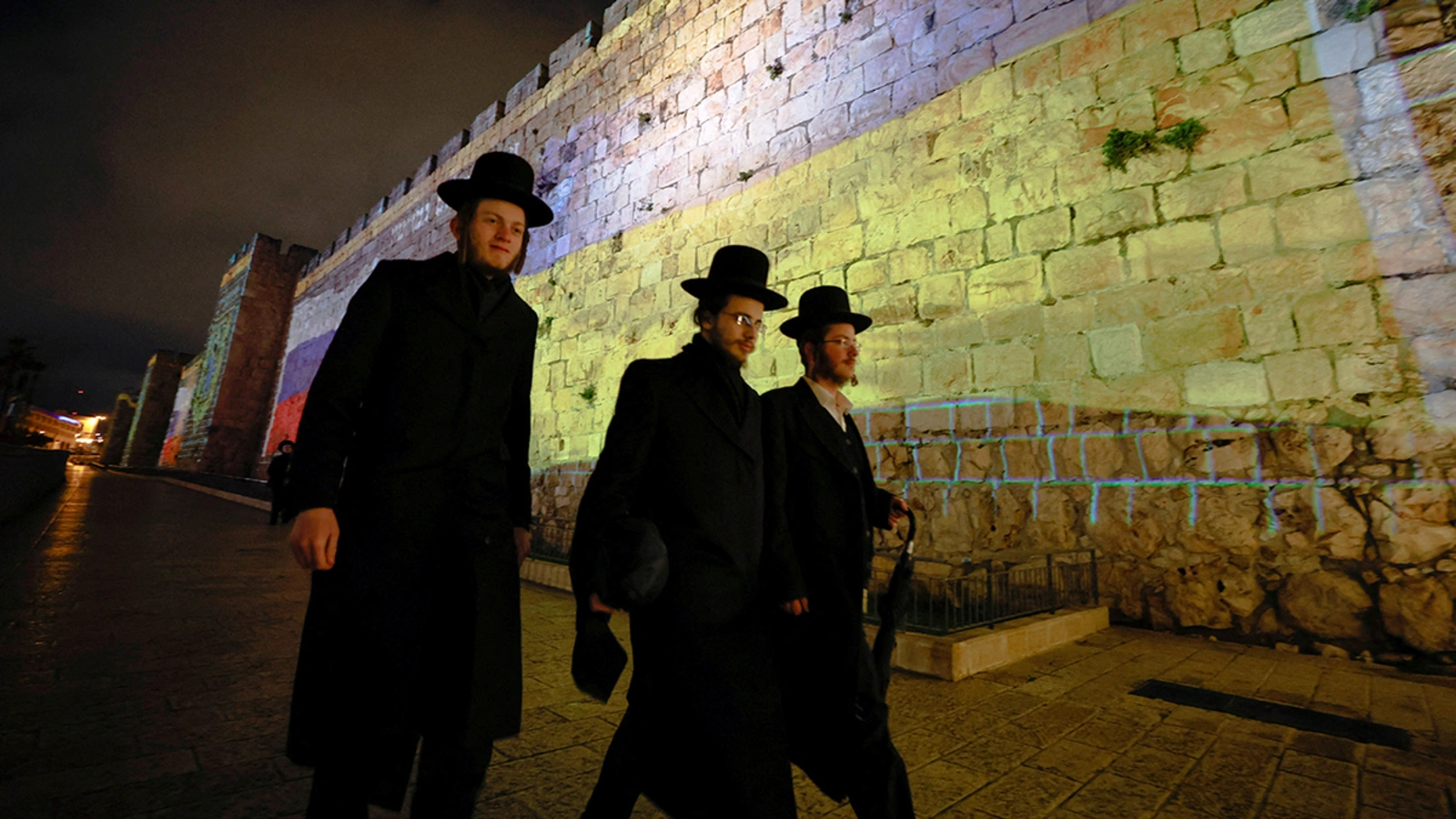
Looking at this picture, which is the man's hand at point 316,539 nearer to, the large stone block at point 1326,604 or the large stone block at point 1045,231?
the large stone block at point 1326,604

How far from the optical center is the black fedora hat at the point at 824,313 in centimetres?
226

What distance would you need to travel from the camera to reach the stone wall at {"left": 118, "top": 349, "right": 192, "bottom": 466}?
32.5m

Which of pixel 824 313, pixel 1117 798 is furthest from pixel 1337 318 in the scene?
pixel 824 313

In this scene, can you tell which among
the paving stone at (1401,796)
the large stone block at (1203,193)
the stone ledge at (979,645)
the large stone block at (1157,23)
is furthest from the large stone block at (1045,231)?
the paving stone at (1401,796)

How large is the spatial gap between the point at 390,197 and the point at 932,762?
1963 centimetres

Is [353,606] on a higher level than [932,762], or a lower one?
higher

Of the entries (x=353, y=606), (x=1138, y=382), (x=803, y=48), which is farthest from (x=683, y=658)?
(x=803, y=48)

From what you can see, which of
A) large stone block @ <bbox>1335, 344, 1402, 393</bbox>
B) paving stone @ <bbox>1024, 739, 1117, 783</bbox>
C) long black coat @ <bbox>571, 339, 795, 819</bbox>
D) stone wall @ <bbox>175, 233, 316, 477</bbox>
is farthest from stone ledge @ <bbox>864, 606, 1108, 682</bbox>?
stone wall @ <bbox>175, 233, 316, 477</bbox>

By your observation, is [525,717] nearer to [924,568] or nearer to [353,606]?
[353,606]

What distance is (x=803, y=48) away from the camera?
7004 millimetres

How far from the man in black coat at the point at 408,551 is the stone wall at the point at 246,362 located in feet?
84.1

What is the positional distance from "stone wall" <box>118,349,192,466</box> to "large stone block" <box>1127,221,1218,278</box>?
143 ft

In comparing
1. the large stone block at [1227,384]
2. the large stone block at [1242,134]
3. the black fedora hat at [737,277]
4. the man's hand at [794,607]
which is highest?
the large stone block at [1242,134]

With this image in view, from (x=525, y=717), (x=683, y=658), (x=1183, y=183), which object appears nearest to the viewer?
(x=683, y=658)
